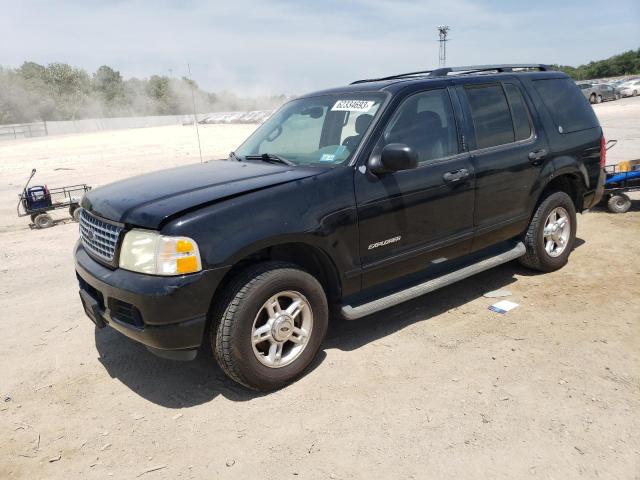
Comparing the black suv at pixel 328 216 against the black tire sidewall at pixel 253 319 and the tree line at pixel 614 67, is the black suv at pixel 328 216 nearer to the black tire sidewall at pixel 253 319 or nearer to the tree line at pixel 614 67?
the black tire sidewall at pixel 253 319

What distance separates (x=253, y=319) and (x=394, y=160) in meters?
1.44

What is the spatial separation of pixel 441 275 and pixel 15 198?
11.9m

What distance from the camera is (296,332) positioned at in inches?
141

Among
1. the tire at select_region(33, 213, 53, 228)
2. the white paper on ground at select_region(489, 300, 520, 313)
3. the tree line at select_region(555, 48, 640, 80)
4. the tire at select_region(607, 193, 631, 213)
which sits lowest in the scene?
the white paper on ground at select_region(489, 300, 520, 313)

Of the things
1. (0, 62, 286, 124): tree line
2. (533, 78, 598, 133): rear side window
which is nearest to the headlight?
(533, 78, 598, 133): rear side window

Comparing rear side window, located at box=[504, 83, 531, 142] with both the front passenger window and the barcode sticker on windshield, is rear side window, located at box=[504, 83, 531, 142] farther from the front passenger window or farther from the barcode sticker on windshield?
the barcode sticker on windshield

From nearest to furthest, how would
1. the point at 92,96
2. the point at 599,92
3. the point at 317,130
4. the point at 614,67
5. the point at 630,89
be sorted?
the point at 317,130
the point at 599,92
the point at 630,89
the point at 614,67
the point at 92,96

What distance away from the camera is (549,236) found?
17.5 ft

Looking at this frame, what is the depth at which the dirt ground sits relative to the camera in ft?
9.28

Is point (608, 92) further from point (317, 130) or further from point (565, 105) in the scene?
point (317, 130)

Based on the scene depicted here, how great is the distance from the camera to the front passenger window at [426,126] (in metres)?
4.01

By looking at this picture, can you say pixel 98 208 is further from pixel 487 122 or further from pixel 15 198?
pixel 15 198

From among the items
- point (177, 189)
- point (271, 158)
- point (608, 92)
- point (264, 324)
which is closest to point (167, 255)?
point (177, 189)

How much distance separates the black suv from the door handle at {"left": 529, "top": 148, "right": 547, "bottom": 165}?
15mm
